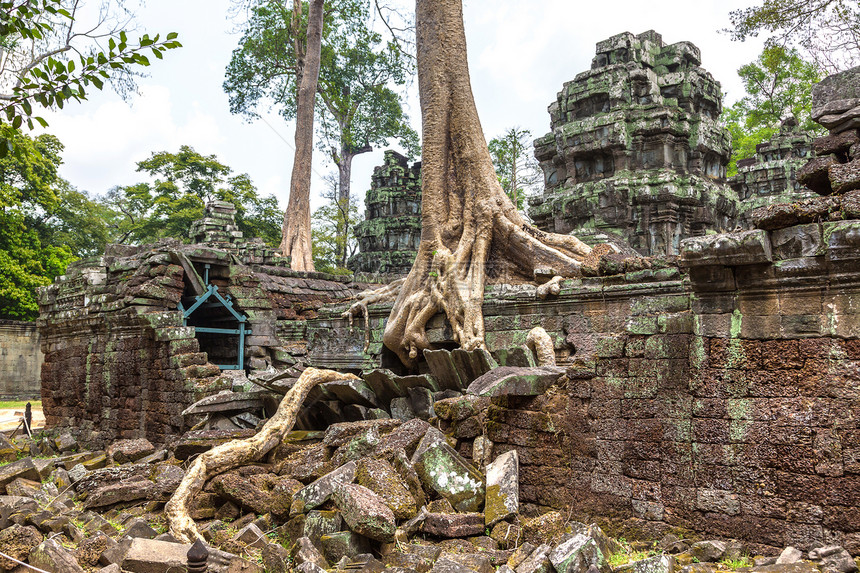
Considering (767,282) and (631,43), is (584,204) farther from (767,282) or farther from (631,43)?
(767,282)

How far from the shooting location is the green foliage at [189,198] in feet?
101

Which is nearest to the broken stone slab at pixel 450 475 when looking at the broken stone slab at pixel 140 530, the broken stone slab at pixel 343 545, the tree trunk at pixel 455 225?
the broken stone slab at pixel 343 545

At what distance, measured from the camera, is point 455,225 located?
901 cm

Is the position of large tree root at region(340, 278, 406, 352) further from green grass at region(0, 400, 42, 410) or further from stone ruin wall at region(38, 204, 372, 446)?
Answer: green grass at region(0, 400, 42, 410)

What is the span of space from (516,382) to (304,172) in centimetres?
1715

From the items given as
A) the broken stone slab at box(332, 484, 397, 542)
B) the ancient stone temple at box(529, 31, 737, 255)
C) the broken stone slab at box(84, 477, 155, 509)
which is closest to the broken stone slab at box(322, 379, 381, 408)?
the broken stone slab at box(84, 477, 155, 509)

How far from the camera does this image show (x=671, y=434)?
13.0 ft

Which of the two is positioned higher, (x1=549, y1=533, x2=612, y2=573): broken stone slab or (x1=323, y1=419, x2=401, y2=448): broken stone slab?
(x1=323, y1=419, x2=401, y2=448): broken stone slab

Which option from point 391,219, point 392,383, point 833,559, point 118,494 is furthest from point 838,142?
point 391,219

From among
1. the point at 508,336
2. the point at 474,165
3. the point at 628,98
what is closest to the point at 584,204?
the point at 628,98

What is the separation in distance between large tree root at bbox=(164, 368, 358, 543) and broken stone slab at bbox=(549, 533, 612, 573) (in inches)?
103

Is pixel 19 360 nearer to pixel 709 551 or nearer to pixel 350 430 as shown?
pixel 350 430

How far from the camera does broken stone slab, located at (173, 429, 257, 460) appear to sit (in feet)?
21.7

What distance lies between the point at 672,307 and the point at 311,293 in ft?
28.6
